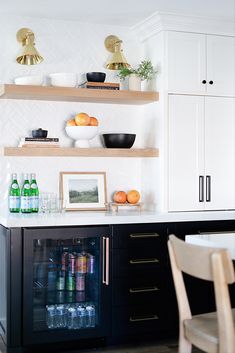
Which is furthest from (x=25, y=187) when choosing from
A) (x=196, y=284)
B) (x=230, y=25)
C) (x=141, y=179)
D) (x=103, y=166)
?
(x=230, y=25)

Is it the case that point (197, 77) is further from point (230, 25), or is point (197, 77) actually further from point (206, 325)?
point (206, 325)

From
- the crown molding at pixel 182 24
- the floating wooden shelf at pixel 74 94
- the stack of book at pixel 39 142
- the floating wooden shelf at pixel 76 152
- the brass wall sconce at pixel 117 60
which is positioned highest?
the crown molding at pixel 182 24

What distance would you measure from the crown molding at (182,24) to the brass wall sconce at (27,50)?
847 mm

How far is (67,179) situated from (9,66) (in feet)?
3.06

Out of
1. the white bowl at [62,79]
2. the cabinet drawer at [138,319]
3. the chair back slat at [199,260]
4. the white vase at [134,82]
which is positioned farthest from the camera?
the white vase at [134,82]

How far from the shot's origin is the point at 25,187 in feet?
13.5

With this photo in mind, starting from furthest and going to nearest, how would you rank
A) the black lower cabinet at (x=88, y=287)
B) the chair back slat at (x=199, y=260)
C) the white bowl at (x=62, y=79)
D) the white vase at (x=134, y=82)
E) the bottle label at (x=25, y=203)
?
the white vase at (x=134, y=82), the white bowl at (x=62, y=79), the bottle label at (x=25, y=203), the black lower cabinet at (x=88, y=287), the chair back slat at (x=199, y=260)

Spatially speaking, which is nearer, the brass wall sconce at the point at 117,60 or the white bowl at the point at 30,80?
the white bowl at the point at 30,80

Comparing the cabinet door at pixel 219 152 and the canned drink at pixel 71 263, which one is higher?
the cabinet door at pixel 219 152

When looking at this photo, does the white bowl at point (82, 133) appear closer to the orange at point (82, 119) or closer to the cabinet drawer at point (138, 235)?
the orange at point (82, 119)

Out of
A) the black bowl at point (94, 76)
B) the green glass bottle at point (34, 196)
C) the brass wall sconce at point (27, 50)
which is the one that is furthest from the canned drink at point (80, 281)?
the brass wall sconce at point (27, 50)

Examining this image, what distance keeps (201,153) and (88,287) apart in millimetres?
1310

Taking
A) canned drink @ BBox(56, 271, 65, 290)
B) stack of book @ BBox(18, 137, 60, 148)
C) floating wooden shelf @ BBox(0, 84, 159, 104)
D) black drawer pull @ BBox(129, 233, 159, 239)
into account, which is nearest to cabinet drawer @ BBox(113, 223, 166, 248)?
black drawer pull @ BBox(129, 233, 159, 239)

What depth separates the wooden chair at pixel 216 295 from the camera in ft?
7.04
